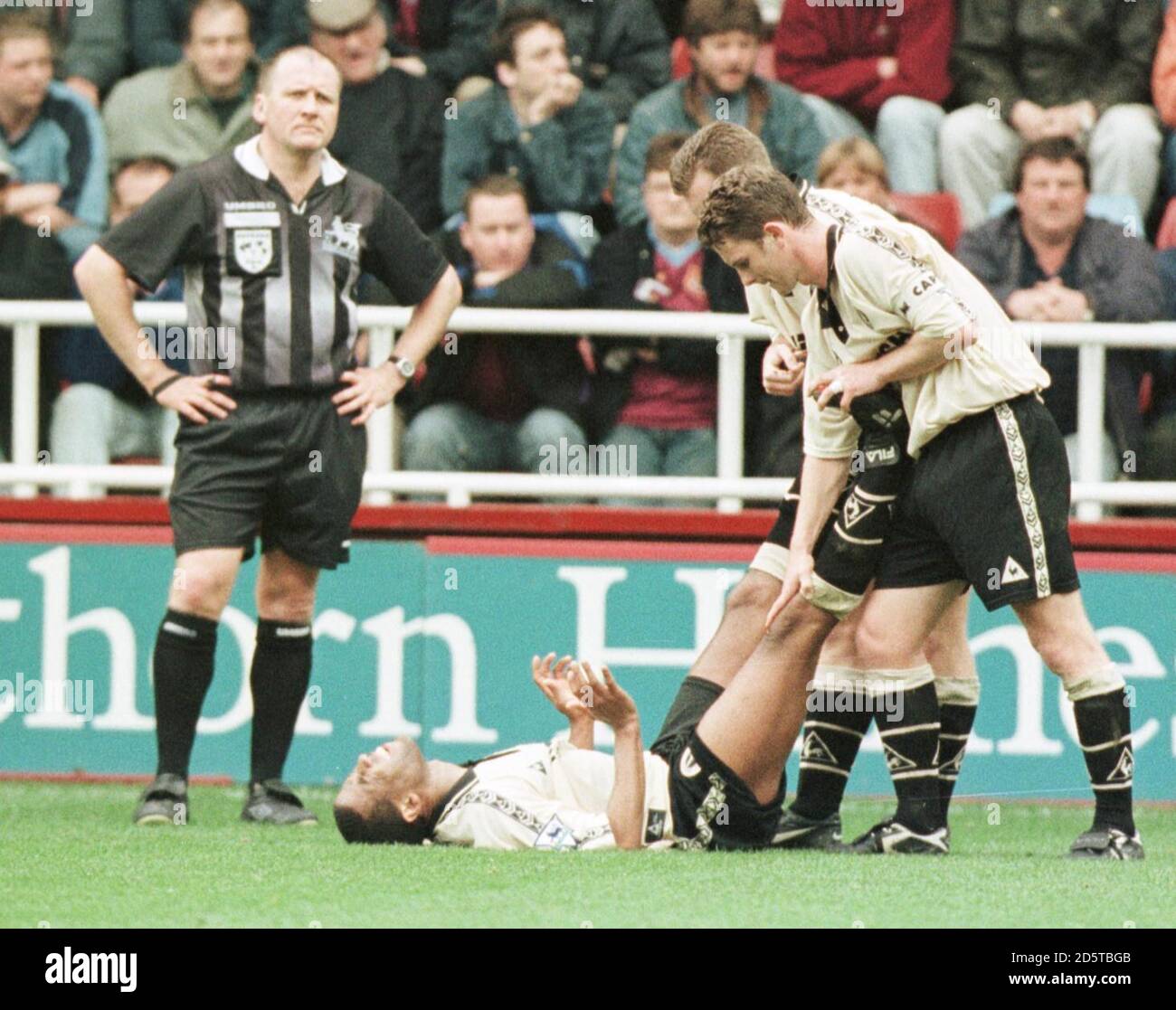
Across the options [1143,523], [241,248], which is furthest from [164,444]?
[1143,523]

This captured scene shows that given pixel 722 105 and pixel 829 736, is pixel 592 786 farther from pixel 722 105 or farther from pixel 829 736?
pixel 722 105

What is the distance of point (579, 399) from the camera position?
27.9 feet

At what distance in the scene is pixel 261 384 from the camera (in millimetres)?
6988

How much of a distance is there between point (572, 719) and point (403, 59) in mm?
4047

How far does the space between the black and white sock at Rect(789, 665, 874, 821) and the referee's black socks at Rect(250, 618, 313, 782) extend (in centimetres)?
170

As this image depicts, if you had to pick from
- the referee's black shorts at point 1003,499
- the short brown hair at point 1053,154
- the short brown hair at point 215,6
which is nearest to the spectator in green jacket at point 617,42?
the short brown hair at point 215,6

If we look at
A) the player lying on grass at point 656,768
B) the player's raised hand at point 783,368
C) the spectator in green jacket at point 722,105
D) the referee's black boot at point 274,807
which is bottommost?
the referee's black boot at point 274,807

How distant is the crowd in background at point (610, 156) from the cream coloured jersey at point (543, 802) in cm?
226

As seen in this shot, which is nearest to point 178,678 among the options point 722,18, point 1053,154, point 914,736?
point 914,736

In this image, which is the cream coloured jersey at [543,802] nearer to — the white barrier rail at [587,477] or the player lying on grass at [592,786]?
the player lying on grass at [592,786]

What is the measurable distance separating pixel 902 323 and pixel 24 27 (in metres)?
4.70

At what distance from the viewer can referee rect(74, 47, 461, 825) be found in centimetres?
691

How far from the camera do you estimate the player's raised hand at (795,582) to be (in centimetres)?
591

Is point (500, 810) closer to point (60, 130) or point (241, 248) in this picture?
point (241, 248)
